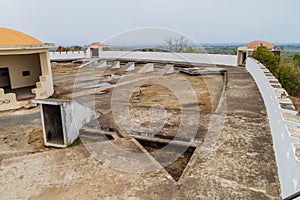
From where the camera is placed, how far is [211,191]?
11.2ft

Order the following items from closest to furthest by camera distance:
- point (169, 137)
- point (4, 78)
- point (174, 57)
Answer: point (169, 137), point (4, 78), point (174, 57)

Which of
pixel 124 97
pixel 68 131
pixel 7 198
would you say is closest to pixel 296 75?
pixel 124 97

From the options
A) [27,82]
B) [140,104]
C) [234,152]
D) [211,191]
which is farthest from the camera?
[27,82]

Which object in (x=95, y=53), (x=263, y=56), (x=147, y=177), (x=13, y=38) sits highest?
(x=13, y=38)

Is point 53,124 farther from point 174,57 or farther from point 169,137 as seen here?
point 174,57

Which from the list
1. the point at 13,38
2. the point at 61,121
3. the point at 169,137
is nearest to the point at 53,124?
the point at 61,121

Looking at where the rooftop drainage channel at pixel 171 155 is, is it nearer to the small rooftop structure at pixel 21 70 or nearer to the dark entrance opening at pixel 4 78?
the small rooftop structure at pixel 21 70

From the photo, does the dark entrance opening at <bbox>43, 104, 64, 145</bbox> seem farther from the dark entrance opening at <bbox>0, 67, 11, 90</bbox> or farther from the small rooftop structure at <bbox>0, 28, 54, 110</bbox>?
the dark entrance opening at <bbox>0, 67, 11, 90</bbox>

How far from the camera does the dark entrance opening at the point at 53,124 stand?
5418mm

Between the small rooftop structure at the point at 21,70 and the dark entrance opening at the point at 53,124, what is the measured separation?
12.2 ft

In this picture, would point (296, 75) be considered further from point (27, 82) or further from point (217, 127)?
point (27, 82)

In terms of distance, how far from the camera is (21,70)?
11.0m

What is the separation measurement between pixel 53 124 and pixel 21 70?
6695mm

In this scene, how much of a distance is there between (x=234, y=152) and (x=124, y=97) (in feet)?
18.6
